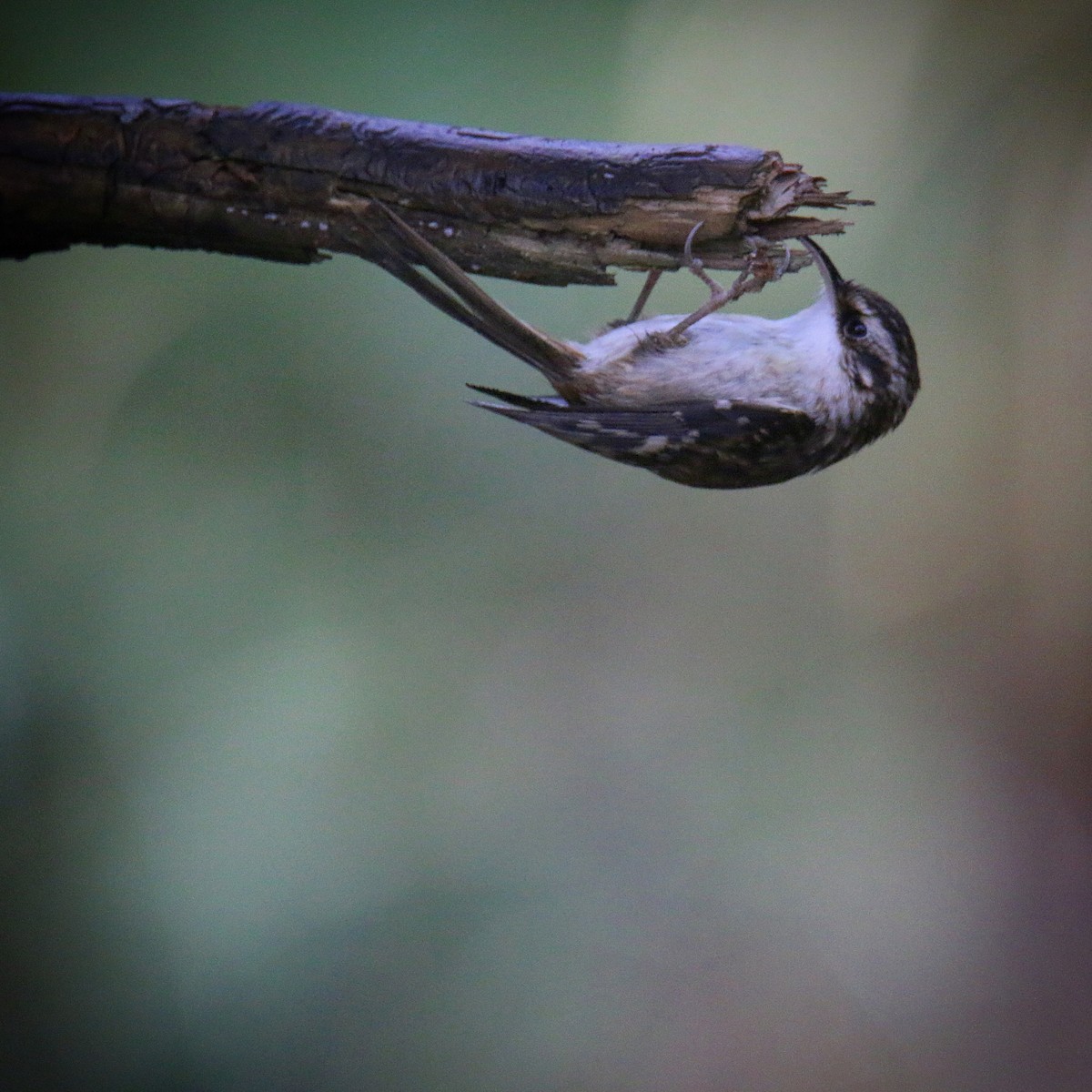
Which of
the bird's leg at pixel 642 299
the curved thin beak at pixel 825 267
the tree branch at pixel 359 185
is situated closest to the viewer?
the tree branch at pixel 359 185

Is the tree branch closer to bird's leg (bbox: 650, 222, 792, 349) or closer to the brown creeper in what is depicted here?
bird's leg (bbox: 650, 222, 792, 349)

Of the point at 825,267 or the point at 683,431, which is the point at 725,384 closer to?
the point at 683,431

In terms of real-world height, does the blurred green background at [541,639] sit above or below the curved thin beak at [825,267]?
below

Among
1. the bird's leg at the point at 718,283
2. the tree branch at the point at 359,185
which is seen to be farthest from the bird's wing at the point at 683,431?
the tree branch at the point at 359,185

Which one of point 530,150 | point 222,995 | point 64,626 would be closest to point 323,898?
point 222,995

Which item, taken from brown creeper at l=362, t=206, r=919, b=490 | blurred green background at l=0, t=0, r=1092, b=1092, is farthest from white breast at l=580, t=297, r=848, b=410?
blurred green background at l=0, t=0, r=1092, b=1092

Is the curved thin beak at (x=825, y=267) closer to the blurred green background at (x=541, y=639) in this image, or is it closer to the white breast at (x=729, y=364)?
the white breast at (x=729, y=364)

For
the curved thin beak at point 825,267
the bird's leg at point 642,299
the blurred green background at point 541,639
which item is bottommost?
the blurred green background at point 541,639
